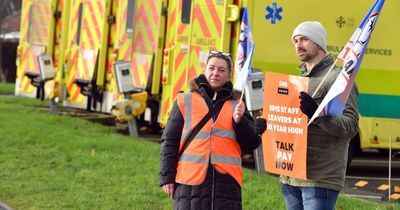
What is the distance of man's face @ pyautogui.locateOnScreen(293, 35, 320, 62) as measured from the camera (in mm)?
4840

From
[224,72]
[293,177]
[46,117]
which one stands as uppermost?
Answer: [224,72]

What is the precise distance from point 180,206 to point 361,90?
19.3 feet

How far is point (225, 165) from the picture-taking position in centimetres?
508

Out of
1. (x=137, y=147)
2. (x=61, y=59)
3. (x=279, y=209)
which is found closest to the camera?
(x=279, y=209)

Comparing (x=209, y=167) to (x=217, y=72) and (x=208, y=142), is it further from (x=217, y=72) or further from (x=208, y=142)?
(x=217, y=72)

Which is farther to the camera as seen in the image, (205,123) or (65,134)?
(65,134)

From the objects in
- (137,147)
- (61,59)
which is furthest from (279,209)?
(61,59)

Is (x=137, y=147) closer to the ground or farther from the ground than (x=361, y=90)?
closer to the ground

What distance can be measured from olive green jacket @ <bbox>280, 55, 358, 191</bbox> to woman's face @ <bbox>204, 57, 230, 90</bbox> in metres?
0.51

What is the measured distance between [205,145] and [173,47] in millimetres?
7370

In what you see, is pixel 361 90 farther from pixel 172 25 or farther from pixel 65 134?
pixel 65 134

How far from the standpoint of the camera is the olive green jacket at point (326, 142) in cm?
474

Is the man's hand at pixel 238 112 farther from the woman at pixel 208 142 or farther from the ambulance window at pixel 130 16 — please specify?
the ambulance window at pixel 130 16

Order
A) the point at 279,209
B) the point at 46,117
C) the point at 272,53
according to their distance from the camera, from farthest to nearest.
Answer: the point at 46,117
the point at 272,53
the point at 279,209
